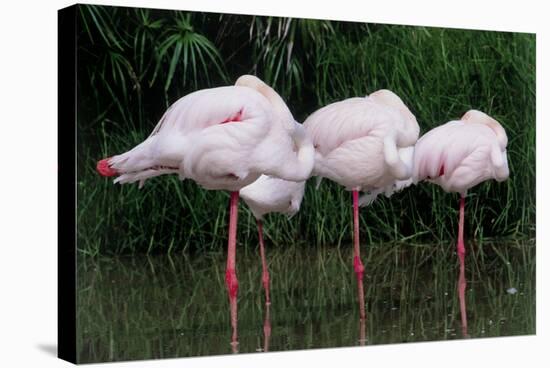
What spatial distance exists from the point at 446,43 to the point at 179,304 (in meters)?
1.99

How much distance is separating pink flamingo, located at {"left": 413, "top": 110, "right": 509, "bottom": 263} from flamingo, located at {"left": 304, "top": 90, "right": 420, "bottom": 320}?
31 centimetres

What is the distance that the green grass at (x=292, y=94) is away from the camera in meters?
5.95

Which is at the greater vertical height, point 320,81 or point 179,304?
point 320,81

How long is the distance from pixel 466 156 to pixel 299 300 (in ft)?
4.24

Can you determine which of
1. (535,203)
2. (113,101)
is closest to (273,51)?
(113,101)

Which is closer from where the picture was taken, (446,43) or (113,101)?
(113,101)

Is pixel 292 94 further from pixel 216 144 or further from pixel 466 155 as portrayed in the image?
pixel 466 155

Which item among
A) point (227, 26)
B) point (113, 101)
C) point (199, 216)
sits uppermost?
point (227, 26)

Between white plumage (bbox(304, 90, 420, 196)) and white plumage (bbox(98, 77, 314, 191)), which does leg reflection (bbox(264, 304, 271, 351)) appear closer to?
white plumage (bbox(98, 77, 314, 191))

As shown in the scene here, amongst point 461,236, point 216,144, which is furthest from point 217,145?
point 461,236

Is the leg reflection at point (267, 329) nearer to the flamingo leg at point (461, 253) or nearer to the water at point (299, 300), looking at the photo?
the water at point (299, 300)

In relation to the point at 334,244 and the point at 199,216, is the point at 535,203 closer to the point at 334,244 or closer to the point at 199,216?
the point at 334,244

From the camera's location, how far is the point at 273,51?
249 inches

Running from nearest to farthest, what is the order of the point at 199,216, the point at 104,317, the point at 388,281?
the point at 104,317 → the point at 199,216 → the point at 388,281
